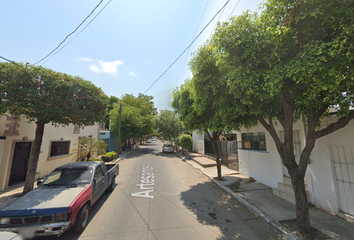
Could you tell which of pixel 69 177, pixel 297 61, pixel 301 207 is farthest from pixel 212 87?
pixel 69 177

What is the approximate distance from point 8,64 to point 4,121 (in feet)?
9.88

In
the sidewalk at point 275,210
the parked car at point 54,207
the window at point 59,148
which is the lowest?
the sidewalk at point 275,210

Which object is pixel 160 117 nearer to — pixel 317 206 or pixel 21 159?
pixel 21 159

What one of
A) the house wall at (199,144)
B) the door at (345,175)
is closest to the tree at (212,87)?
the door at (345,175)

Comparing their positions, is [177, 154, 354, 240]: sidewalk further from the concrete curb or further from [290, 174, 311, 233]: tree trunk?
[290, 174, 311, 233]: tree trunk

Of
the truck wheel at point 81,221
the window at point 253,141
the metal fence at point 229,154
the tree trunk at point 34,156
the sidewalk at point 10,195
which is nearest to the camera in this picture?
the truck wheel at point 81,221

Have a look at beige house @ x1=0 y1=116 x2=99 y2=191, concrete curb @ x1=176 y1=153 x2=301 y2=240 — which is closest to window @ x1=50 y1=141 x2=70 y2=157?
beige house @ x1=0 y1=116 x2=99 y2=191

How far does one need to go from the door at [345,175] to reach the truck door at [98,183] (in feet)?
25.8

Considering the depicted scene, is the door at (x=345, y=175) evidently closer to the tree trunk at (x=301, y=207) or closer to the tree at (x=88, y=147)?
the tree trunk at (x=301, y=207)

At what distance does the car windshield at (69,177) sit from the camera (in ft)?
15.2

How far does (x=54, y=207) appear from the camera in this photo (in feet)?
11.1

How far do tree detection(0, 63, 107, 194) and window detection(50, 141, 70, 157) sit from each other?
425 cm

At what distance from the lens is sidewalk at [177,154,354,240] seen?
3781mm

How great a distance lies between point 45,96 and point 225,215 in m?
7.68
